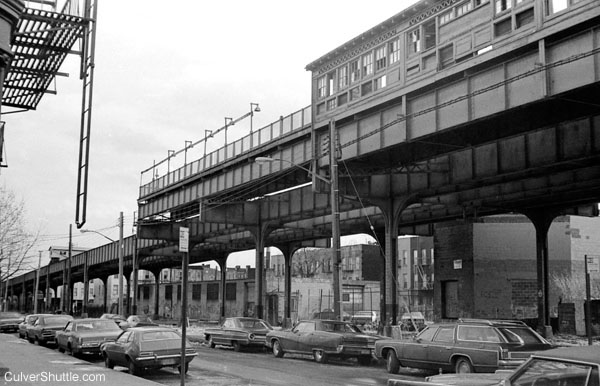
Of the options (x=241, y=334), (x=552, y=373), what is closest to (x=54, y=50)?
(x=552, y=373)

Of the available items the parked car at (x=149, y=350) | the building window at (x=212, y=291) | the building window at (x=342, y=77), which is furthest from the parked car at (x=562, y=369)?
the building window at (x=212, y=291)

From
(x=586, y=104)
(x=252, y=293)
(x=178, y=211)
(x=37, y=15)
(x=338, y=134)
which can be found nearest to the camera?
(x=37, y=15)

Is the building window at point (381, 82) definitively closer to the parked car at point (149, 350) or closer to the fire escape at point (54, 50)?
the parked car at point (149, 350)

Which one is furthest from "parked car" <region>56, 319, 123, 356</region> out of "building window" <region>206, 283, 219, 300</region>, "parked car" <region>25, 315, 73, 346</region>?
"building window" <region>206, 283, 219, 300</region>

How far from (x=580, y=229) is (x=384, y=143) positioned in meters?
31.8

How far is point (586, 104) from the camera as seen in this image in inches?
901

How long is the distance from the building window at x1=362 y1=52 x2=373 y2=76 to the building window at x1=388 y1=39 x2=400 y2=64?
166 centimetres

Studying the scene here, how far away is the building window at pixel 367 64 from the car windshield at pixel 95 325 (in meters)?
15.7

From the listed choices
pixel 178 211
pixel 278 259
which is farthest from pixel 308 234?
pixel 278 259

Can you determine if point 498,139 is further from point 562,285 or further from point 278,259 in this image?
point 278,259

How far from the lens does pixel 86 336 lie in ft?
84.4

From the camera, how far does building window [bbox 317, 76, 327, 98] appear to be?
35834 millimetres

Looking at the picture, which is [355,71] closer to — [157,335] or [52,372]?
[157,335]

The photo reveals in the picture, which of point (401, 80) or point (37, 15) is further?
point (401, 80)
